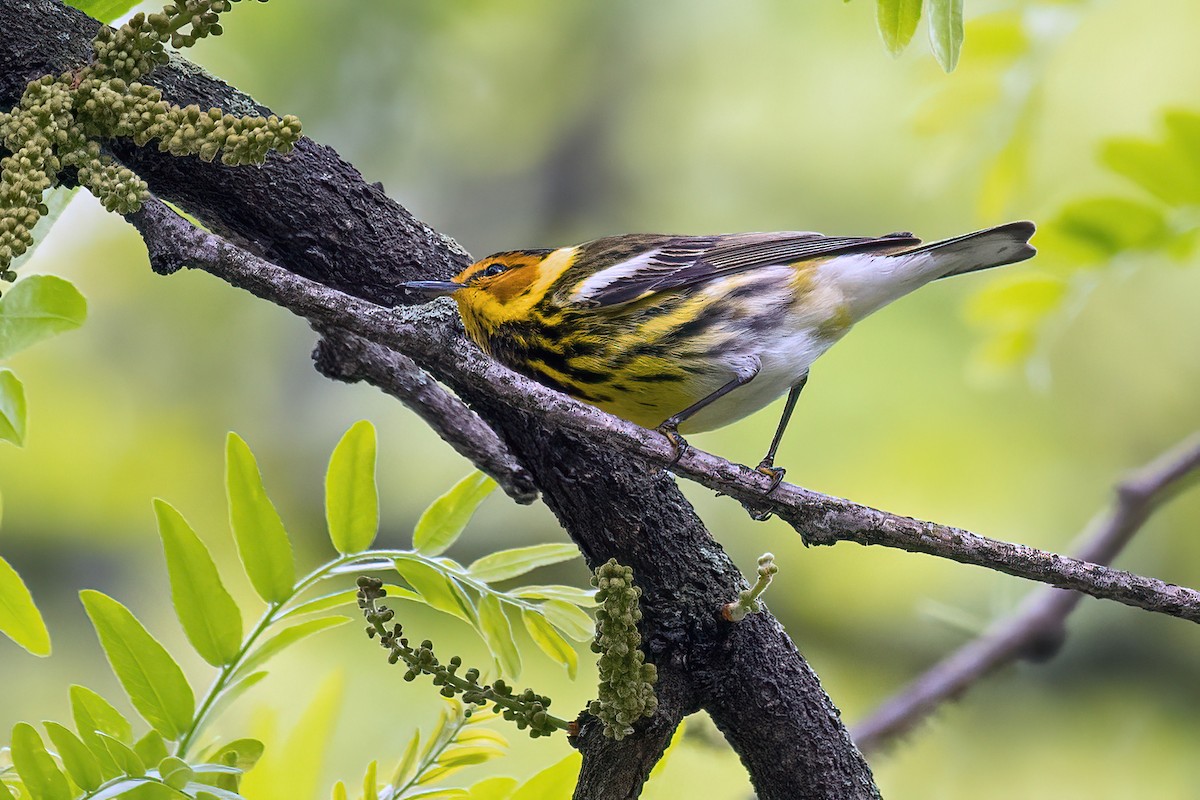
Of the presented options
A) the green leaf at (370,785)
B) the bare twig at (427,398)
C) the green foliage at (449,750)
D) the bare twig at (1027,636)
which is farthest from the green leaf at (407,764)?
the bare twig at (1027,636)

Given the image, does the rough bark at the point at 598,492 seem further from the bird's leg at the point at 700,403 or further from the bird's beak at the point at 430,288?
the bird's leg at the point at 700,403

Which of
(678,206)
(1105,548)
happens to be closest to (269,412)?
(678,206)

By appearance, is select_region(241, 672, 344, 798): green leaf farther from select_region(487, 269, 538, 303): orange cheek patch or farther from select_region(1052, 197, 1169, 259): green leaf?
select_region(1052, 197, 1169, 259): green leaf

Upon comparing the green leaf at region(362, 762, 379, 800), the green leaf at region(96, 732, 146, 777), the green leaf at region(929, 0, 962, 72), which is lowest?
the green leaf at region(96, 732, 146, 777)

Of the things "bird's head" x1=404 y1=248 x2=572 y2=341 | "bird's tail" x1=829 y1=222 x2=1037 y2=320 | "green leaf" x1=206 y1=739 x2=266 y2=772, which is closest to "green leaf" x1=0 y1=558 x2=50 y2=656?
"green leaf" x1=206 y1=739 x2=266 y2=772

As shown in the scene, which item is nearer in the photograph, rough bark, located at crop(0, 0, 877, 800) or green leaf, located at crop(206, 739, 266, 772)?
green leaf, located at crop(206, 739, 266, 772)

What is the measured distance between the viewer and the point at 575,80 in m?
5.96

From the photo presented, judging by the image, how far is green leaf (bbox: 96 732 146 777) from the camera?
1.27 meters

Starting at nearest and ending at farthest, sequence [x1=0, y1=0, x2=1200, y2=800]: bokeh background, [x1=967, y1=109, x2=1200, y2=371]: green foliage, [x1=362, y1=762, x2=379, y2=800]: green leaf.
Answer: [x1=362, y1=762, x2=379, y2=800]: green leaf
[x1=967, y1=109, x2=1200, y2=371]: green foliage
[x1=0, y1=0, x2=1200, y2=800]: bokeh background

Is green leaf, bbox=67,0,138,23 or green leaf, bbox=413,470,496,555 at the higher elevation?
green leaf, bbox=67,0,138,23

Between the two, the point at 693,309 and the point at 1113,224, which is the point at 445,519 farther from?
the point at 1113,224

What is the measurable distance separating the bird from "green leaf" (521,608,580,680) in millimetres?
480

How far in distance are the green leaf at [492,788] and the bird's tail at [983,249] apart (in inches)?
54.7

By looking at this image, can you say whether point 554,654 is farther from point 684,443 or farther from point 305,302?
point 305,302
